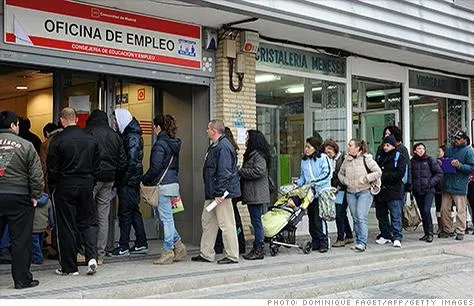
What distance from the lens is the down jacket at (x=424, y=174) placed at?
10945 millimetres

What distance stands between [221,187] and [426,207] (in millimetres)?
4605

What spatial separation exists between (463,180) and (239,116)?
4.37 metres

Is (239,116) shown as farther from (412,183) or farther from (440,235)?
(440,235)

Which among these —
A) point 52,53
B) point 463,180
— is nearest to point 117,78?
point 52,53

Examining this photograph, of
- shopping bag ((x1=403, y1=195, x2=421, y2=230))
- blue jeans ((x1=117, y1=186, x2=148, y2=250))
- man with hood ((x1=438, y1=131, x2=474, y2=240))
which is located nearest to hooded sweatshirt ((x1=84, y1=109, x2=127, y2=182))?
blue jeans ((x1=117, y1=186, x2=148, y2=250))

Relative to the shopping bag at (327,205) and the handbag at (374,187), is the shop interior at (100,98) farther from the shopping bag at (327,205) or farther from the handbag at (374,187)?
the handbag at (374,187)

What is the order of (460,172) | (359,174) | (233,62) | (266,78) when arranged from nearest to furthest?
(359,174) → (233,62) → (266,78) → (460,172)

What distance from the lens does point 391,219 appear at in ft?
34.3

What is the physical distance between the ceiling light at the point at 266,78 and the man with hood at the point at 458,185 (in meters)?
3.45

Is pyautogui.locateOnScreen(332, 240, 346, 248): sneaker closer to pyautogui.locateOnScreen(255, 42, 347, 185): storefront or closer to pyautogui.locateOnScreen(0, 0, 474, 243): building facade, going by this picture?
pyautogui.locateOnScreen(0, 0, 474, 243): building facade

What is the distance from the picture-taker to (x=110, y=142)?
8.12 metres

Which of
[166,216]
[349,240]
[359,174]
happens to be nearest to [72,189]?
[166,216]

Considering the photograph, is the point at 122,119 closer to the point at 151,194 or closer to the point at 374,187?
the point at 151,194

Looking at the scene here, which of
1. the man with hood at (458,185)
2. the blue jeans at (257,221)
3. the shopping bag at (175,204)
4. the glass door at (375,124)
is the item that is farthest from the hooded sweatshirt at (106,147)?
the glass door at (375,124)
